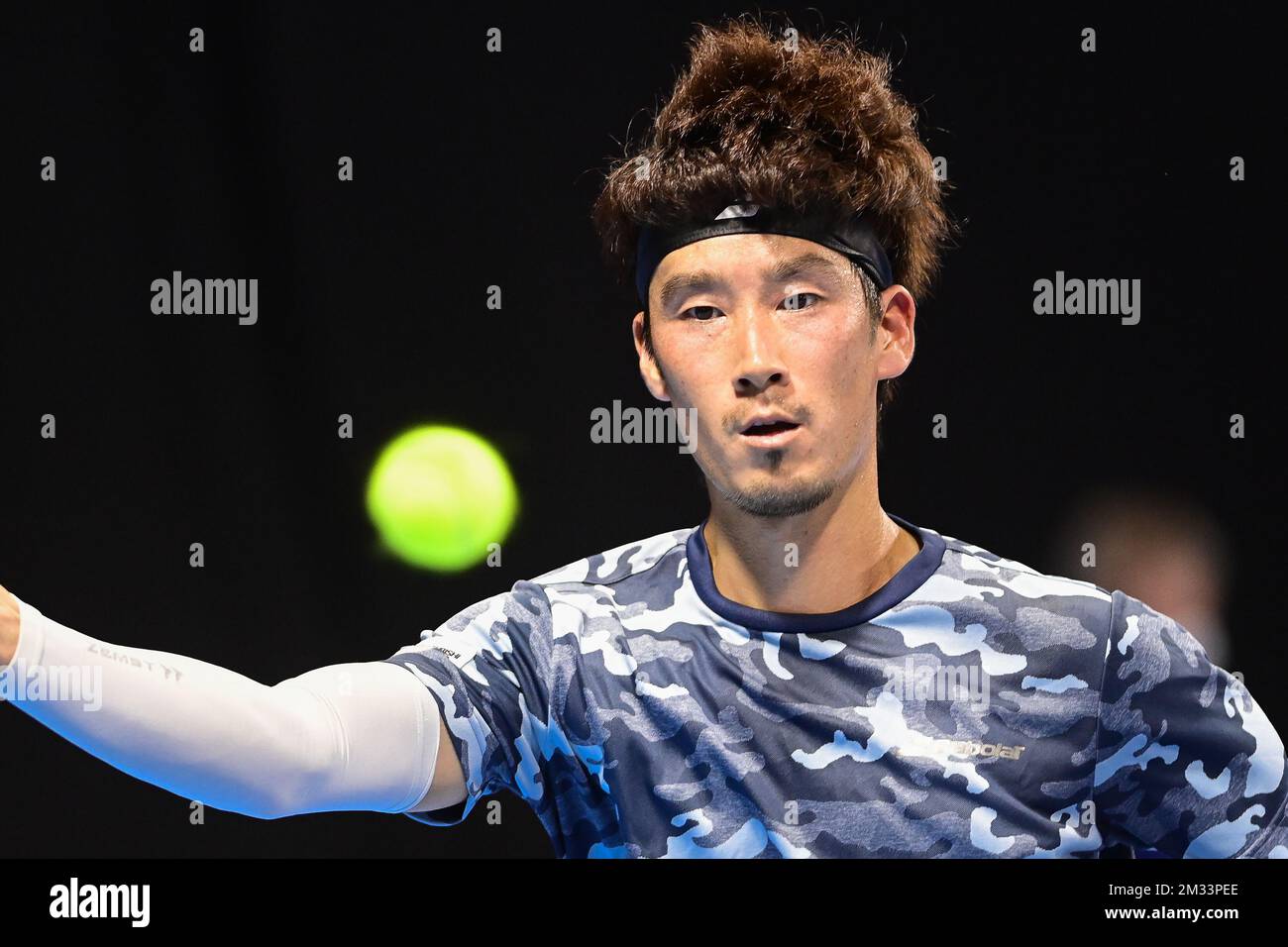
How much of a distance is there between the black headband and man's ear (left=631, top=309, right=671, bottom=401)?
8 centimetres

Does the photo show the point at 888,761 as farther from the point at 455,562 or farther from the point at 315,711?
the point at 455,562

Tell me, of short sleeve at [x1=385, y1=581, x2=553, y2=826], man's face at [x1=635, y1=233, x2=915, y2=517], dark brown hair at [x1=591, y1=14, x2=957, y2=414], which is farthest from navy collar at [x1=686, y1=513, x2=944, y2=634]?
dark brown hair at [x1=591, y1=14, x2=957, y2=414]

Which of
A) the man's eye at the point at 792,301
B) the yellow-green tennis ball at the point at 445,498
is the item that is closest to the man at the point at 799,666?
the man's eye at the point at 792,301

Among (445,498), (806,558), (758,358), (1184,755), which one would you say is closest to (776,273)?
(758,358)

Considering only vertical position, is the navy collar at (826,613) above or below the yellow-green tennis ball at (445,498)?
below

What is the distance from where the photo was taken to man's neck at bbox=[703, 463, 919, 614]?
2.08 m

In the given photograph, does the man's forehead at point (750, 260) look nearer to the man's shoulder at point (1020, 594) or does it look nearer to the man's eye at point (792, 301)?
the man's eye at point (792, 301)

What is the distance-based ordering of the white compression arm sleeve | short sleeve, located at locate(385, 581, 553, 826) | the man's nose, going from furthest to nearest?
the man's nose < short sleeve, located at locate(385, 581, 553, 826) < the white compression arm sleeve

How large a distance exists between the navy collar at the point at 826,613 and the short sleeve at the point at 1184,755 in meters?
0.29

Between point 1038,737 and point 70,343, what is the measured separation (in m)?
2.05

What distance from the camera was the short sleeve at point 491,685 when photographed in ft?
6.23

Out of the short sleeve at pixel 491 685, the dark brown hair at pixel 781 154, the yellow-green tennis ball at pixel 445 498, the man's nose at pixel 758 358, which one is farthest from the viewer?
the yellow-green tennis ball at pixel 445 498

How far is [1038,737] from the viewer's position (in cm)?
198

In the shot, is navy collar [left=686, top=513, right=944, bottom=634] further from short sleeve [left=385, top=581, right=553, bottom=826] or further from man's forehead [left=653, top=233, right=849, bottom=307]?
man's forehead [left=653, top=233, right=849, bottom=307]
